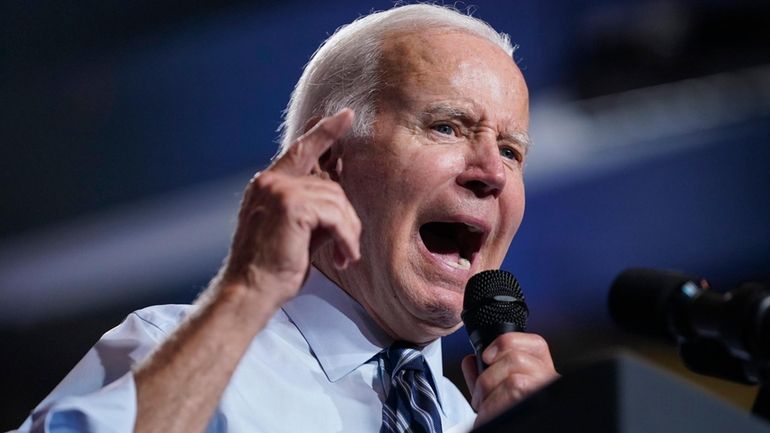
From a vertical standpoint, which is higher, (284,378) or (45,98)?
(45,98)

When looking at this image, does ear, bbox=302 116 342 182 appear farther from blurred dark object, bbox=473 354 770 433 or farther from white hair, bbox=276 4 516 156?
blurred dark object, bbox=473 354 770 433

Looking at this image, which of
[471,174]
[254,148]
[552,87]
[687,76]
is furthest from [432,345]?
[687,76]

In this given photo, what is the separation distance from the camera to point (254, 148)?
288cm

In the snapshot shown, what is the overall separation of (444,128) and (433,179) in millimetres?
112

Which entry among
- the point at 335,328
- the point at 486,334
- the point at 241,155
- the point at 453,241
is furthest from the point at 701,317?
the point at 241,155

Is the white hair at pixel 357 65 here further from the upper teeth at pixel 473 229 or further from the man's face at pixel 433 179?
the upper teeth at pixel 473 229

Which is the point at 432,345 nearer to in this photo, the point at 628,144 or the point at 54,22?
the point at 54,22

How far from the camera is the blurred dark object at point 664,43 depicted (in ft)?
11.2

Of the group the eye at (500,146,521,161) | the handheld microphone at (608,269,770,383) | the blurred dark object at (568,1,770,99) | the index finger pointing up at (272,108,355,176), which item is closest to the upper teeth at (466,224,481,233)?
the eye at (500,146,521,161)

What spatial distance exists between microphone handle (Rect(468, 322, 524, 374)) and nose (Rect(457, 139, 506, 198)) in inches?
14.8

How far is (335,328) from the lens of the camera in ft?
5.81

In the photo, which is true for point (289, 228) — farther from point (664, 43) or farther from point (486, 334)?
point (664, 43)

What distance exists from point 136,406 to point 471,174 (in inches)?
33.0

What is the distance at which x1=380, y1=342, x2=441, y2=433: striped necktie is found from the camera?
163cm
